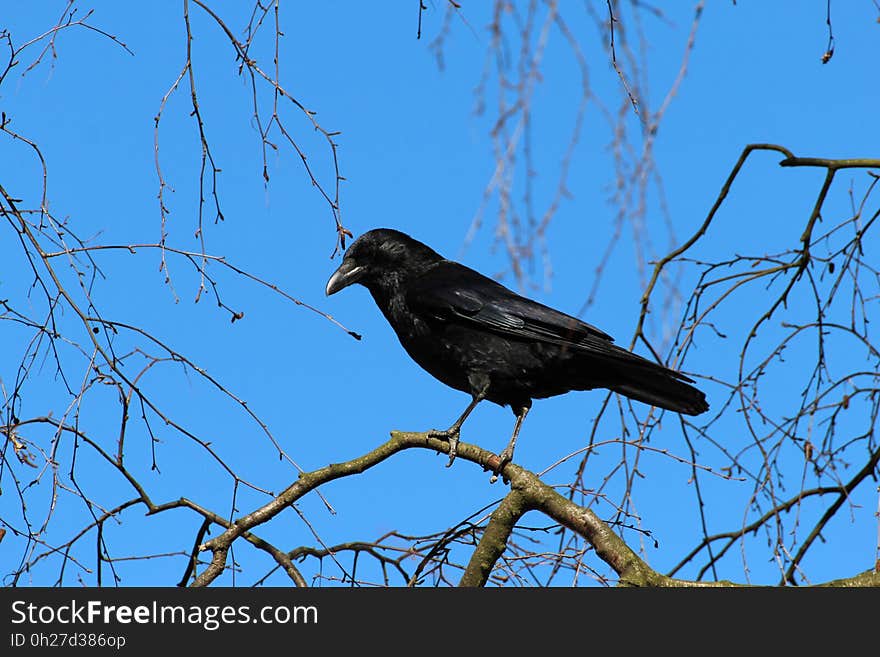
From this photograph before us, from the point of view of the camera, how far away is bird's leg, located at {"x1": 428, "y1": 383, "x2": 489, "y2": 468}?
4539 millimetres

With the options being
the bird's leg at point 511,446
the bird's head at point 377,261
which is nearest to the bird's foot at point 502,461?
the bird's leg at point 511,446

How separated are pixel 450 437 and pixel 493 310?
84 centimetres

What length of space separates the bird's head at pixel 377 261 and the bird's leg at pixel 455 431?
0.95m

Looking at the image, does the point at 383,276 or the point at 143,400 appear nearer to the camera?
the point at 143,400

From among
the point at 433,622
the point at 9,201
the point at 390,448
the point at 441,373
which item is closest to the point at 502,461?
the point at 390,448

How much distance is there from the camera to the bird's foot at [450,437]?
454 centimetres

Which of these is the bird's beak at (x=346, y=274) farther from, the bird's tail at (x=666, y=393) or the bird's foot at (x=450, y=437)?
the bird's tail at (x=666, y=393)

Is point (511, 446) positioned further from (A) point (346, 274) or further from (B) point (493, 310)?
(A) point (346, 274)

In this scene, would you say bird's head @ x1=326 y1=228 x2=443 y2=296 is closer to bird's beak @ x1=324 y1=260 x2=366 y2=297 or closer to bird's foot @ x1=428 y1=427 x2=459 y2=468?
bird's beak @ x1=324 y1=260 x2=366 y2=297

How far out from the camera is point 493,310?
5.18 meters

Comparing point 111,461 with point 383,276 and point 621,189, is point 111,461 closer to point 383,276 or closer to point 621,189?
point 621,189

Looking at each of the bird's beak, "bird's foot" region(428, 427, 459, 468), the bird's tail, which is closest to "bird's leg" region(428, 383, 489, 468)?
"bird's foot" region(428, 427, 459, 468)

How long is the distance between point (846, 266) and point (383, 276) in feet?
8.57

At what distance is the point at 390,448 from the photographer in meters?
4.19
